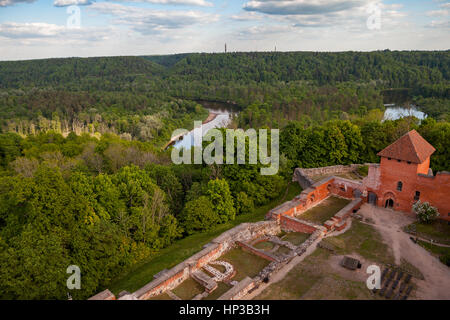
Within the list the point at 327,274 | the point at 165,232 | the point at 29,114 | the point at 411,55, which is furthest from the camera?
the point at 411,55

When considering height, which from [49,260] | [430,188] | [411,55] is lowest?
[49,260]

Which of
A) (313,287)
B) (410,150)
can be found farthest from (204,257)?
(410,150)

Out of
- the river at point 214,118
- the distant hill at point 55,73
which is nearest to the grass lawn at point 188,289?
the river at point 214,118

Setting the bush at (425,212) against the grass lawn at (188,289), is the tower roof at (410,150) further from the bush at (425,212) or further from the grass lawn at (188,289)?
the grass lawn at (188,289)

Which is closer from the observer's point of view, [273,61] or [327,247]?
[327,247]

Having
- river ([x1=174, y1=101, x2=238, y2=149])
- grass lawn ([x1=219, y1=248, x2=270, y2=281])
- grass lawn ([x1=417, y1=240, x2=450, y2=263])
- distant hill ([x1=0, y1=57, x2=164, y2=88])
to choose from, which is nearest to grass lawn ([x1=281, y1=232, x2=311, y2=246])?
grass lawn ([x1=219, y1=248, x2=270, y2=281])

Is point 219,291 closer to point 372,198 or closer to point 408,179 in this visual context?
point 372,198

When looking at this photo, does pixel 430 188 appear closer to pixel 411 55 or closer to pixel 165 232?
pixel 165 232

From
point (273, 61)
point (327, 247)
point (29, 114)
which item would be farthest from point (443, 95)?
point (29, 114)
